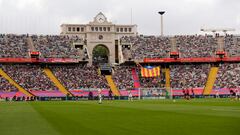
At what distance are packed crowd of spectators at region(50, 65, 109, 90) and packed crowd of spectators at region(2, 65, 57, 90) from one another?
317 cm

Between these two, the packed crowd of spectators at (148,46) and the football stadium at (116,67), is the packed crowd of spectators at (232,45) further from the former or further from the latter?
the packed crowd of spectators at (148,46)

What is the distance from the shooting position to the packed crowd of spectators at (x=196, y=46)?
342 ft

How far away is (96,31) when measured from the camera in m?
113

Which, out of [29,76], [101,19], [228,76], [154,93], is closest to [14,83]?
[29,76]

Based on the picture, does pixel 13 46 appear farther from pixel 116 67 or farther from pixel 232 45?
Result: pixel 232 45

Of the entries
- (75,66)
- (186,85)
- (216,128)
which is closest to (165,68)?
(186,85)

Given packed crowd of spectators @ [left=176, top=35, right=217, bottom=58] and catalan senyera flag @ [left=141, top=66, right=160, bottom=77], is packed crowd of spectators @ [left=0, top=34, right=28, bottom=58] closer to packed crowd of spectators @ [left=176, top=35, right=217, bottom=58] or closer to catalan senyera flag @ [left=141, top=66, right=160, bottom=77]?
catalan senyera flag @ [left=141, top=66, right=160, bottom=77]

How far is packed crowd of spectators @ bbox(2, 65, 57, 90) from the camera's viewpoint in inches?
3556

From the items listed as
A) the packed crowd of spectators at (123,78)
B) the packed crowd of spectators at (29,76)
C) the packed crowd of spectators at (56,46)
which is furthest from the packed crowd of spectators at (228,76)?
the packed crowd of spectators at (29,76)

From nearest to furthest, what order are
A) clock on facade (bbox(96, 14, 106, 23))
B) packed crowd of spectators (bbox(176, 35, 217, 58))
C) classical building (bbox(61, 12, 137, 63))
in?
1. packed crowd of spectators (bbox(176, 35, 217, 58))
2. classical building (bbox(61, 12, 137, 63))
3. clock on facade (bbox(96, 14, 106, 23))

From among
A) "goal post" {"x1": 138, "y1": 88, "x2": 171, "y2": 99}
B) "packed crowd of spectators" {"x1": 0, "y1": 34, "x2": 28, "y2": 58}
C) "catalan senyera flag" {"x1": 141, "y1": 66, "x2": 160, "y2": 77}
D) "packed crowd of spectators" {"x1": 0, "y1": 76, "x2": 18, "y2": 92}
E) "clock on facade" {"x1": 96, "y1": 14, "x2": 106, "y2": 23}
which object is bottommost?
"goal post" {"x1": 138, "y1": 88, "x2": 171, "y2": 99}

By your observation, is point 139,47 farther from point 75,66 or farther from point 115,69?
point 75,66

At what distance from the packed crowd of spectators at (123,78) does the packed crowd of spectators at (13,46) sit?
1990cm

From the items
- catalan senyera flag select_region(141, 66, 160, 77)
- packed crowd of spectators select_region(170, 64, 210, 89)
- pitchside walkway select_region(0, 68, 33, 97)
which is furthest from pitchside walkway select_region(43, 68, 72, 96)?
packed crowd of spectators select_region(170, 64, 210, 89)
